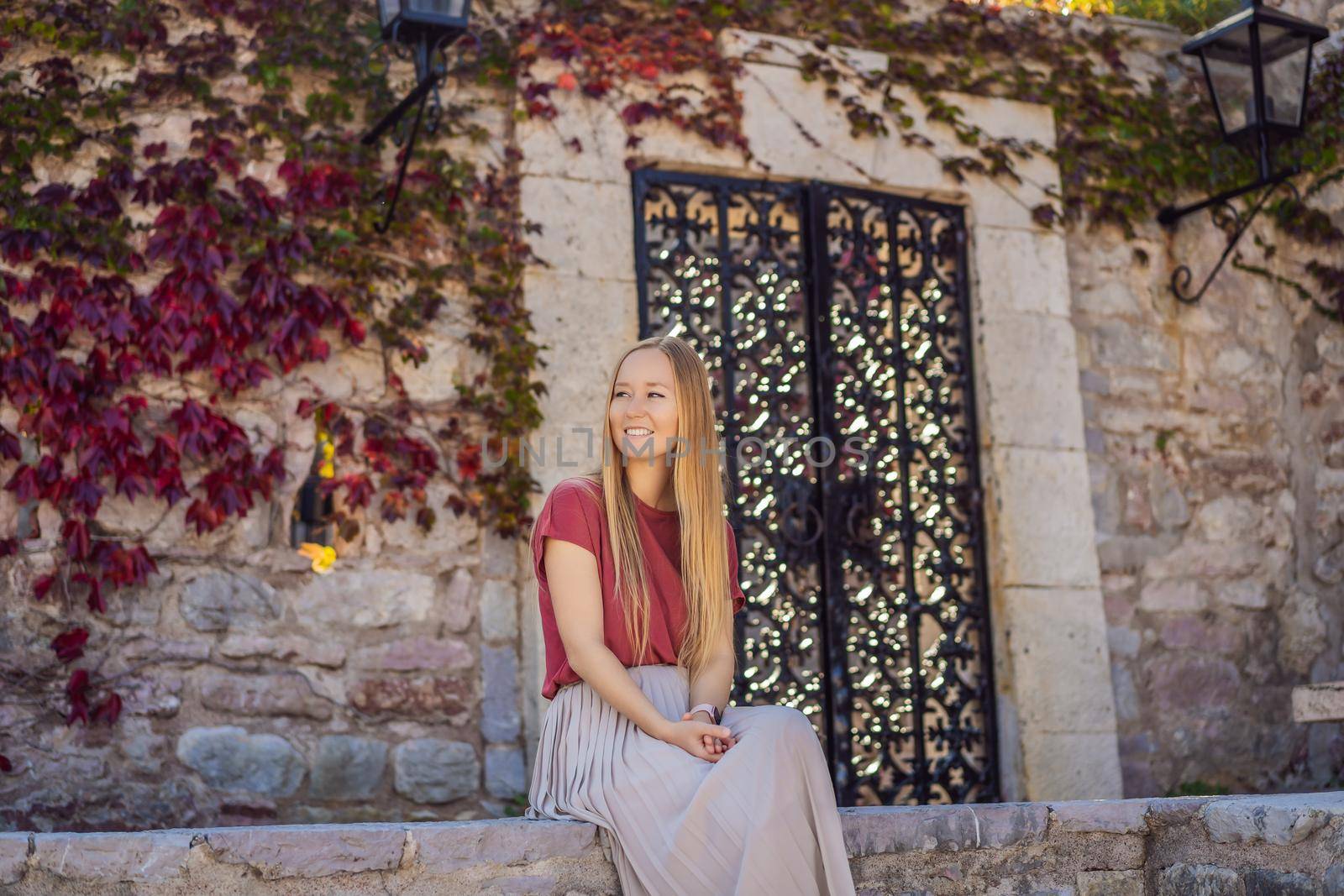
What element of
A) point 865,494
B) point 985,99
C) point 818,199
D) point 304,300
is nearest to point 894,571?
point 865,494

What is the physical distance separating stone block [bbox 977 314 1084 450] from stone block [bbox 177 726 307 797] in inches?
102

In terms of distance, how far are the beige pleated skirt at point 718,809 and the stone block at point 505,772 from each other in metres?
1.48

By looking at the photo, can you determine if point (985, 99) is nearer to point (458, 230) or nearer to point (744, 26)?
point (744, 26)

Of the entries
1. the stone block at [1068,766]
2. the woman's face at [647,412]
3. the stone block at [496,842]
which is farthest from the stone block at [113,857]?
the stone block at [1068,766]

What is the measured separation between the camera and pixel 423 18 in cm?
396

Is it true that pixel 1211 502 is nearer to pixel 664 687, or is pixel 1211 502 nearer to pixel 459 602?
pixel 459 602

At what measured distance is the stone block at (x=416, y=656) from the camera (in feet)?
13.4

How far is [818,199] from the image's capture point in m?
4.96

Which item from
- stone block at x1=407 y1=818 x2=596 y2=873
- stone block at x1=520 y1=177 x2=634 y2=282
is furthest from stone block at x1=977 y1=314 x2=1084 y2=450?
stone block at x1=407 y1=818 x2=596 y2=873

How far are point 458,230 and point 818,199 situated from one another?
1.31 m

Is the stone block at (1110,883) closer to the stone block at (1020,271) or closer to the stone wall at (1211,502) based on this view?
the stone wall at (1211,502)

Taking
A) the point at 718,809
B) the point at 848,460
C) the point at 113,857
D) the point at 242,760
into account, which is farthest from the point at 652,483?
the point at 848,460

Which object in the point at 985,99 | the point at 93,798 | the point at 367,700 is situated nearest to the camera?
the point at 93,798

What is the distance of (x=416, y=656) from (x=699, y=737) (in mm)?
1778
